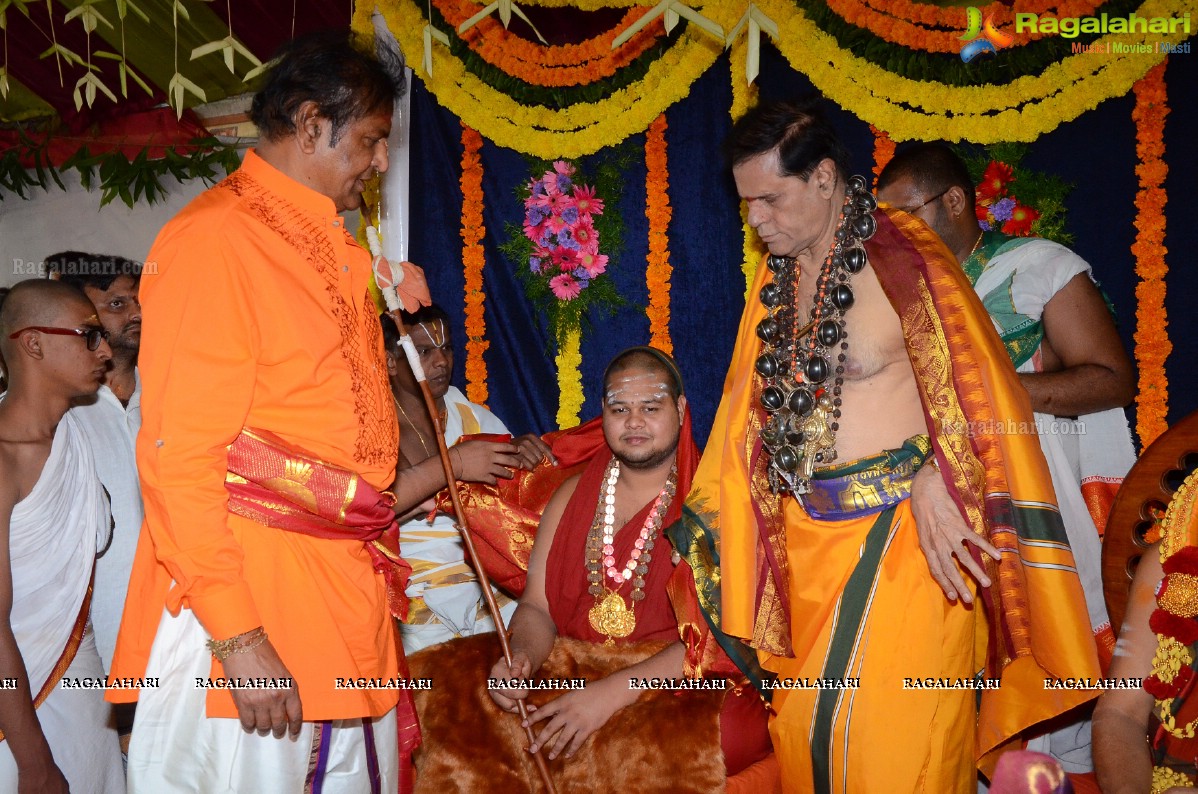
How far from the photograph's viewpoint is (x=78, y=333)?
327 cm

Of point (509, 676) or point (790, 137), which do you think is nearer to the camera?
point (790, 137)

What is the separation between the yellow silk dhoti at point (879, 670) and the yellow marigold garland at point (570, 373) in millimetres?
2513

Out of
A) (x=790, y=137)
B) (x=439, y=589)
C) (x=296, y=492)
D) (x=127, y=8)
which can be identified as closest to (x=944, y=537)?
(x=790, y=137)

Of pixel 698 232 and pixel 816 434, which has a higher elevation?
pixel 698 232

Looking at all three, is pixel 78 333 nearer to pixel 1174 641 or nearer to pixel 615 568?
pixel 615 568

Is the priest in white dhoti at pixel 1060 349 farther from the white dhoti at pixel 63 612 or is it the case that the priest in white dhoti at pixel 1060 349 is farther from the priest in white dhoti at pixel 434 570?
the white dhoti at pixel 63 612

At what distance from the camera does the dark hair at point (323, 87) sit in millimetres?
2205

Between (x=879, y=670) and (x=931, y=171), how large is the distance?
2286mm

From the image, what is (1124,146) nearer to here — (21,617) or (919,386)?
(919,386)

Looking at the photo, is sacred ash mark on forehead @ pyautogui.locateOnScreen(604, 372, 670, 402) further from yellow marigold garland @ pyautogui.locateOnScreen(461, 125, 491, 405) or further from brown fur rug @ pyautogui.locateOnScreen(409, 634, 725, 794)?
yellow marigold garland @ pyautogui.locateOnScreen(461, 125, 491, 405)

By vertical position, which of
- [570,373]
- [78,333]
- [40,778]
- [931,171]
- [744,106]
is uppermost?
[744,106]

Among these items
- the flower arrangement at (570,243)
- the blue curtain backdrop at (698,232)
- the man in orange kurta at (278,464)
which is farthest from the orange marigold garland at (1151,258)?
the man in orange kurta at (278,464)

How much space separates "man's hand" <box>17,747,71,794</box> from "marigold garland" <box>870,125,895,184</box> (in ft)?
12.9

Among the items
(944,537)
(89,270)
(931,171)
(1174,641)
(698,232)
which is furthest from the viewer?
(698,232)
